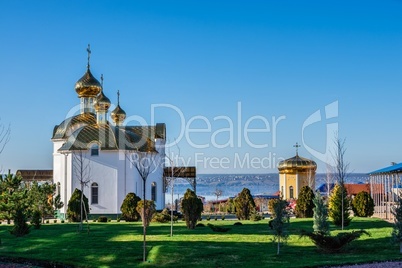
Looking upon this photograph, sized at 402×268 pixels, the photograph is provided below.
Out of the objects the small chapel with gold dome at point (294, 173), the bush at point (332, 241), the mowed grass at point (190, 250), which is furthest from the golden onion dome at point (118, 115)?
the bush at point (332, 241)

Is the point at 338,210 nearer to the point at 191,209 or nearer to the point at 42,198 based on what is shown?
the point at 191,209

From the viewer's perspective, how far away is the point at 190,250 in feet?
55.4

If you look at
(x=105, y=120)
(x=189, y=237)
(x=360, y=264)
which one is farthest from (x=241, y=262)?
(x=105, y=120)

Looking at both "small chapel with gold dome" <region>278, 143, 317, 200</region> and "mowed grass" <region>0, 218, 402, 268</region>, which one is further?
"small chapel with gold dome" <region>278, 143, 317, 200</region>

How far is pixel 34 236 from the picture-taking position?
888 inches

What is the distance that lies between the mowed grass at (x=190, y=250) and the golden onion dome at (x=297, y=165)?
31.3m

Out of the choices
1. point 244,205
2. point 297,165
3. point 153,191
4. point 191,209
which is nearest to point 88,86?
point 153,191

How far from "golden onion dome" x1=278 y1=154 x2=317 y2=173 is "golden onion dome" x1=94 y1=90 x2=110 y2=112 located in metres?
18.5

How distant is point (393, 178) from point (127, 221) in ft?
51.1

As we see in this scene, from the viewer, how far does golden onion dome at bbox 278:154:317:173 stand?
53188mm

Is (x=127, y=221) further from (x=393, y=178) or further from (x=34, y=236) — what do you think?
(x=393, y=178)

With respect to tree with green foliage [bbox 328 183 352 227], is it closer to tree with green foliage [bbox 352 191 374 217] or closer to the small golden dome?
tree with green foliage [bbox 352 191 374 217]

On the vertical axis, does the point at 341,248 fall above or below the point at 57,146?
below

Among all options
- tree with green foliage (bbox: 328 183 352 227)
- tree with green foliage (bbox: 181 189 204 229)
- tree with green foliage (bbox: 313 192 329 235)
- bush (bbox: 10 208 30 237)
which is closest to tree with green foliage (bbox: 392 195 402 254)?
tree with green foliage (bbox: 313 192 329 235)
